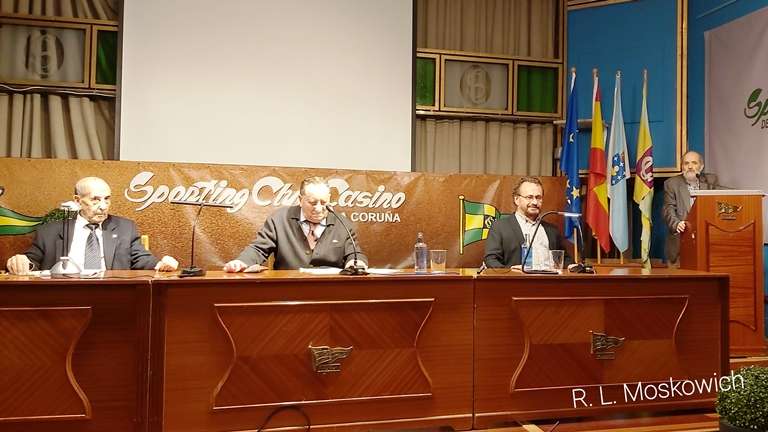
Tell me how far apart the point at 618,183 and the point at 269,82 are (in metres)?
2.87

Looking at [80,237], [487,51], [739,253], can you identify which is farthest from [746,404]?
[487,51]

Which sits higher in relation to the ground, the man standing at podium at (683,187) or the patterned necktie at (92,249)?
the man standing at podium at (683,187)

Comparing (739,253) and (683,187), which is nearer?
(739,253)

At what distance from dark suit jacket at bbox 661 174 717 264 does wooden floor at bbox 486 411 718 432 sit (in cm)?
191

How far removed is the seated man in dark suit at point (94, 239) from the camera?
10.6 feet

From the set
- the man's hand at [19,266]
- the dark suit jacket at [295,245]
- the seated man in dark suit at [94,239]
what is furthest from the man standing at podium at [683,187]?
the man's hand at [19,266]

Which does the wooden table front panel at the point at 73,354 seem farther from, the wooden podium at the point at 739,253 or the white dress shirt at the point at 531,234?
the wooden podium at the point at 739,253

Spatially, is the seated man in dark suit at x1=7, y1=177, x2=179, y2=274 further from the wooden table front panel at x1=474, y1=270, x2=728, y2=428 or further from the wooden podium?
the wooden podium

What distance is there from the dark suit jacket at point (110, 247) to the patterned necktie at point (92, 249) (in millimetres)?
52

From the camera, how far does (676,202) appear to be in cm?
452

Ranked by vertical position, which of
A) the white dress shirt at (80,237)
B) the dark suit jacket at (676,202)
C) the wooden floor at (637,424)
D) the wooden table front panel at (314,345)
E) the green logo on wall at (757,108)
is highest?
the green logo on wall at (757,108)

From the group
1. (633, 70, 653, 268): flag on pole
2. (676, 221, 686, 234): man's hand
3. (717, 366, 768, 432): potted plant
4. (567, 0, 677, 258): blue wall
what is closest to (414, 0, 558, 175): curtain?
(567, 0, 677, 258): blue wall

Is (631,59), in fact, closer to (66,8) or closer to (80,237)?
(80,237)

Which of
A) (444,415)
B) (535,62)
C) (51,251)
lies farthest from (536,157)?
(51,251)
